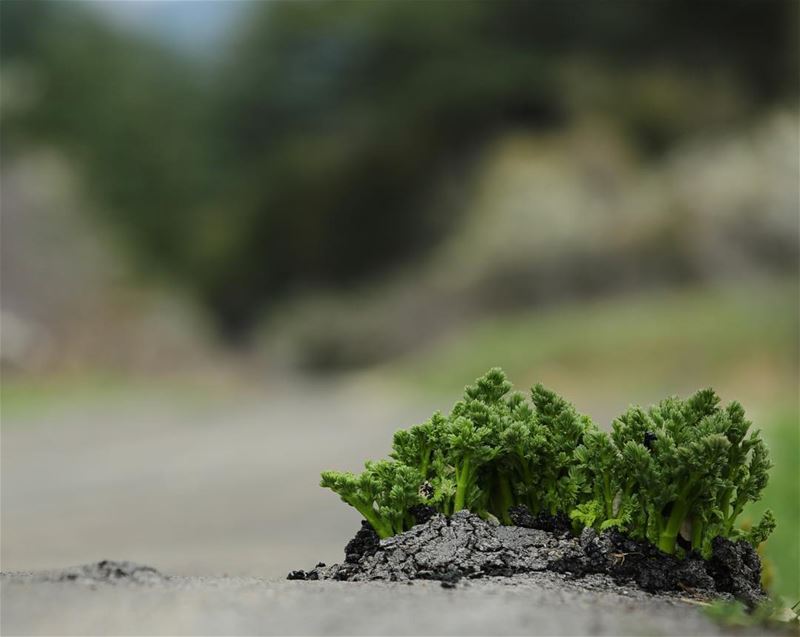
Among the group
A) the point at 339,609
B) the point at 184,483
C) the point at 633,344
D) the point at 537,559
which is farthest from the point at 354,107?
the point at 339,609

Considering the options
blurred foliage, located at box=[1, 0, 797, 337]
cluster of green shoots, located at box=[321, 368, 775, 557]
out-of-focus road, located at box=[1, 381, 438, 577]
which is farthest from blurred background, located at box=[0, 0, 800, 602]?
cluster of green shoots, located at box=[321, 368, 775, 557]

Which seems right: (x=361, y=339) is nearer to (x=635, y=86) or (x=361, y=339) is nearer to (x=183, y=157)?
(x=183, y=157)

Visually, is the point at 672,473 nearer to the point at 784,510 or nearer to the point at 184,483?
the point at 784,510

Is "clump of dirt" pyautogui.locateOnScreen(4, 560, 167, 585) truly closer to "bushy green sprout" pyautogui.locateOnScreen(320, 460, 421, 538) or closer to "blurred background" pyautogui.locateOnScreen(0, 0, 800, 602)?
"bushy green sprout" pyautogui.locateOnScreen(320, 460, 421, 538)

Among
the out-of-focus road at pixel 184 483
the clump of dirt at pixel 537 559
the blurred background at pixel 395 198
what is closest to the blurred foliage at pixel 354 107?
the blurred background at pixel 395 198

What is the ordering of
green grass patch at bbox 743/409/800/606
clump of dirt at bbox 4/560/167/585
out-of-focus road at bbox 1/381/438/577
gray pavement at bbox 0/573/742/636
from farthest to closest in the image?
out-of-focus road at bbox 1/381/438/577 < green grass patch at bbox 743/409/800/606 < clump of dirt at bbox 4/560/167/585 < gray pavement at bbox 0/573/742/636

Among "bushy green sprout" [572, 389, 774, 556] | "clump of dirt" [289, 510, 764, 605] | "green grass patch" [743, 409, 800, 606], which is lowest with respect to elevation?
"clump of dirt" [289, 510, 764, 605]

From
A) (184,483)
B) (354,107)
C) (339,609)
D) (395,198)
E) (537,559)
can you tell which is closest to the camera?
(339,609)

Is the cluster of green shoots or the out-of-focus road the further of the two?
the out-of-focus road
